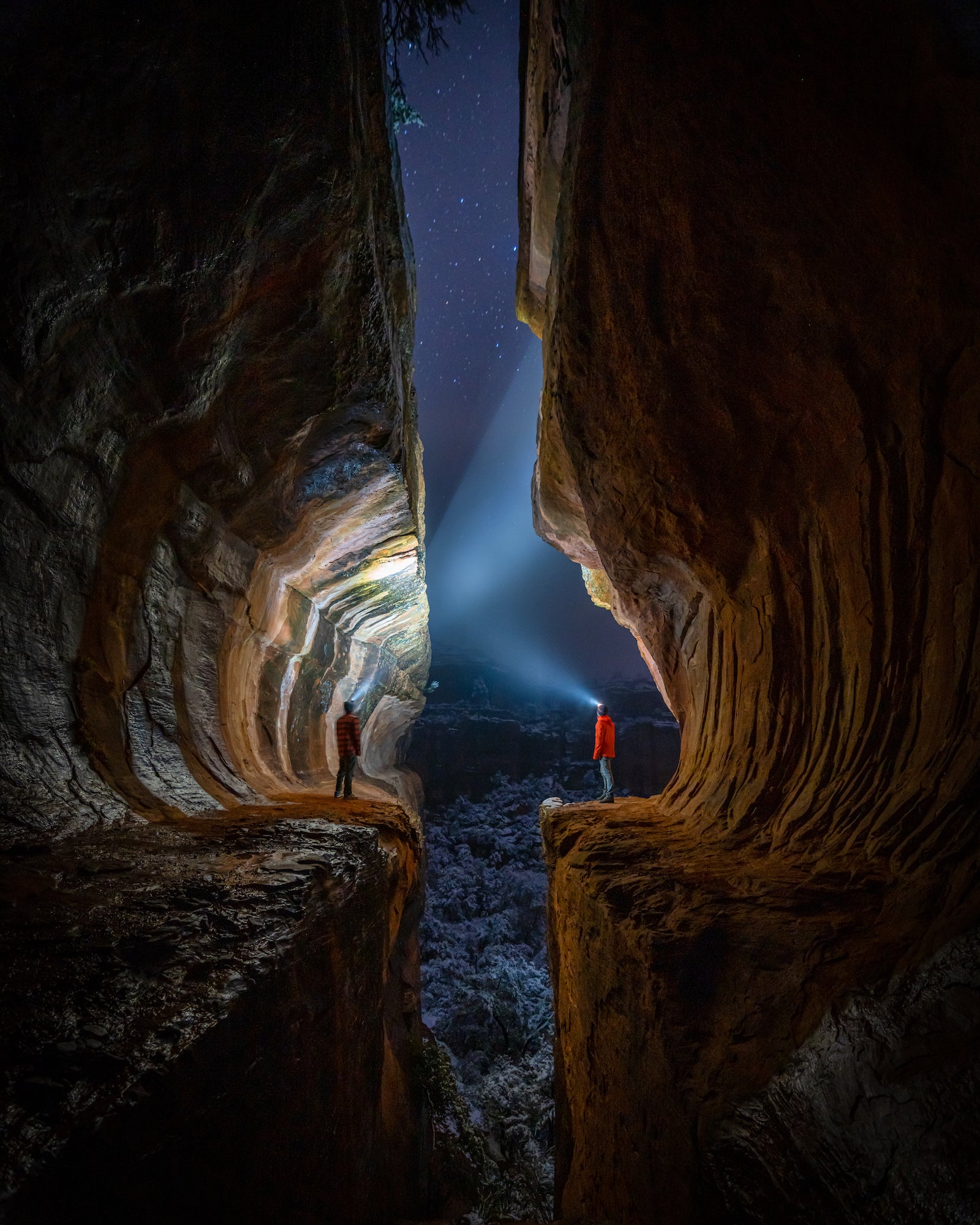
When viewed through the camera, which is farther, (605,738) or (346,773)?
(605,738)

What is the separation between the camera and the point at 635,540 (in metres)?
6.71

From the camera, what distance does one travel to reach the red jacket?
8.45 meters

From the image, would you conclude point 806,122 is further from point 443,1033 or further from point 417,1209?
point 443,1033

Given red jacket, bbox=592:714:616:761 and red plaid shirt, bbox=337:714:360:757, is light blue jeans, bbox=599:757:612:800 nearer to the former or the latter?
red jacket, bbox=592:714:616:761

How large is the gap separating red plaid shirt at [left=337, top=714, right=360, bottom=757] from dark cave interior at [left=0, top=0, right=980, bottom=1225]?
4.61ft

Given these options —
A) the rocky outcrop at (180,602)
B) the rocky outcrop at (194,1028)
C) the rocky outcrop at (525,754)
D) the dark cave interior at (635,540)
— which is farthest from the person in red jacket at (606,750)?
the rocky outcrop at (525,754)

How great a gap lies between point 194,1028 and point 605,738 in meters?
7.19

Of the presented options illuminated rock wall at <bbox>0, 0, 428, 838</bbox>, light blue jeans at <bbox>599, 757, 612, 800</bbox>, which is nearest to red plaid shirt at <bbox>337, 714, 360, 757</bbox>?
illuminated rock wall at <bbox>0, 0, 428, 838</bbox>

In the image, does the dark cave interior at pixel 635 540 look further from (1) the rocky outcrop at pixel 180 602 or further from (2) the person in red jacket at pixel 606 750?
(2) the person in red jacket at pixel 606 750

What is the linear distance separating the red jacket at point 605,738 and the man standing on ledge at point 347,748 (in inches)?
140

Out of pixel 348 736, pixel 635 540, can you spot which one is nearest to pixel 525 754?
pixel 348 736

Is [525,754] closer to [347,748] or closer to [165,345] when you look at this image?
[347,748]

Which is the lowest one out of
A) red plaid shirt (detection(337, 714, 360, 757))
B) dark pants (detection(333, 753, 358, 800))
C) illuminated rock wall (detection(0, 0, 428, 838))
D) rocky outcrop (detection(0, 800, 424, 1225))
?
rocky outcrop (detection(0, 800, 424, 1225))

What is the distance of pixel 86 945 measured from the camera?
222cm
